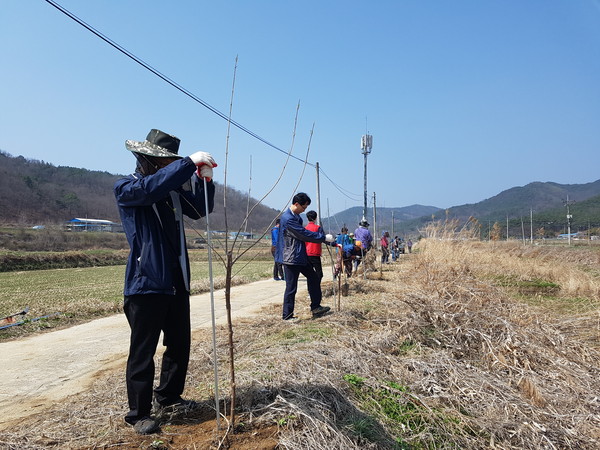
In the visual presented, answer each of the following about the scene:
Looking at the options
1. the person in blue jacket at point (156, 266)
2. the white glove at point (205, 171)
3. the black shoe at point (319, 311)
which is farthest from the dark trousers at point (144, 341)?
the black shoe at point (319, 311)

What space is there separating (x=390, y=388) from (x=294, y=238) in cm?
333

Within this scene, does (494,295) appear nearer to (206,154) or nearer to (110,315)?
(206,154)

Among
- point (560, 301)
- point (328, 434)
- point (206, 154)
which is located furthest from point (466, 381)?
point (560, 301)

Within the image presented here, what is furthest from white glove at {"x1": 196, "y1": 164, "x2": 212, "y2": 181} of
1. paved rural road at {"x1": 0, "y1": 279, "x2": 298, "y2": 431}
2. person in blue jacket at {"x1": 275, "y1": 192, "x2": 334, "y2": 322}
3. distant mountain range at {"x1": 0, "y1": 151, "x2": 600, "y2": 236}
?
distant mountain range at {"x1": 0, "y1": 151, "x2": 600, "y2": 236}

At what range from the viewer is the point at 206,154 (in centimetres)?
246

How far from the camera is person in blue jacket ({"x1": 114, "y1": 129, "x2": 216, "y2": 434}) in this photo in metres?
2.51

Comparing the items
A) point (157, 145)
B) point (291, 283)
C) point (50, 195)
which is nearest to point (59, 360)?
point (291, 283)

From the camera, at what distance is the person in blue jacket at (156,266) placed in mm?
2514

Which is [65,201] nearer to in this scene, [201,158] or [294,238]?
[294,238]

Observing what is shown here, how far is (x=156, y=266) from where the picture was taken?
2598 millimetres

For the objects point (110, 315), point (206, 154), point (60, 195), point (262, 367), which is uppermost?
point (60, 195)

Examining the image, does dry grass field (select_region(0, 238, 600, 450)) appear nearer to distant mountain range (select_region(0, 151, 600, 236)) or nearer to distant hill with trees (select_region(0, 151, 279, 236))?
distant mountain range (select_region(0, 151, 600, 236))

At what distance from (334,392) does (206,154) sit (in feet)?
6.24

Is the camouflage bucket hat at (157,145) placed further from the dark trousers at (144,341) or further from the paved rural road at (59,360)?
the paved rural road at (59,360)
